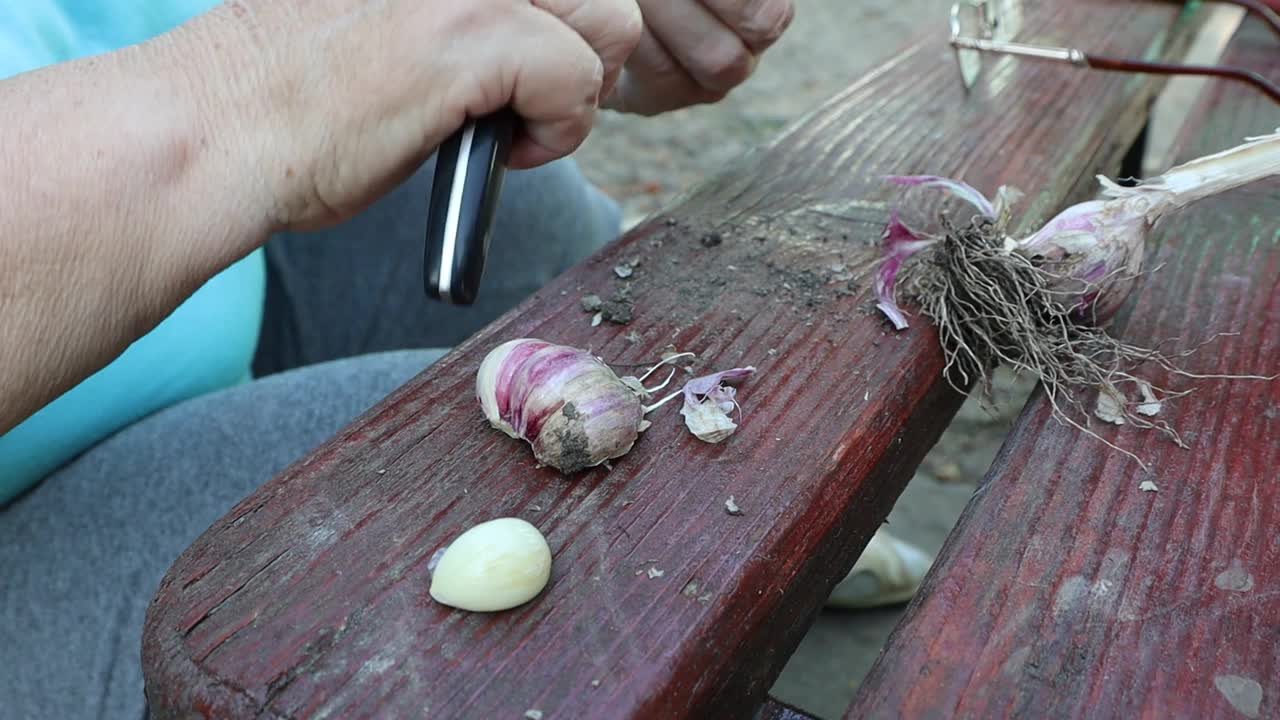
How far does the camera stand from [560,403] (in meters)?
0.74

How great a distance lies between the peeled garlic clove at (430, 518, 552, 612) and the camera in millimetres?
576

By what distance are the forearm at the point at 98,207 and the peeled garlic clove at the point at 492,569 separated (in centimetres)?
37

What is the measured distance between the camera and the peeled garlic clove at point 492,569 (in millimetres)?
576

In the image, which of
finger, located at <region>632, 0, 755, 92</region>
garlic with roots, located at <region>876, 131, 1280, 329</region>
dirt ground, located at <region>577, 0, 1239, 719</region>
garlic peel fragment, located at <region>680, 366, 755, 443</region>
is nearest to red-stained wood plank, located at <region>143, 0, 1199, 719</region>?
garlic peel fragment, located at <region>680, 366, 755, 443</region>

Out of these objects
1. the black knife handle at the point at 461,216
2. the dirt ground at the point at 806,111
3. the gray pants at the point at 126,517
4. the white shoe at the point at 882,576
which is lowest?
the dirt ground at the point at 806,111

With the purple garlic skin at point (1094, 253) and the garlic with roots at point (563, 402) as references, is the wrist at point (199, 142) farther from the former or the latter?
the purple garlic skin at point (1094, 253)

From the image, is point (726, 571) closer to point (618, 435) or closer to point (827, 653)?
point (618, 435)

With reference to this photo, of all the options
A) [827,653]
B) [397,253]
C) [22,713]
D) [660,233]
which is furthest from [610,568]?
[827,653]

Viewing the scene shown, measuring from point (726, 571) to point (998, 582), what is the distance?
18 cm

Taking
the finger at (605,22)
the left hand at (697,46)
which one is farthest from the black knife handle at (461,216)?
the left hand at (697,46)

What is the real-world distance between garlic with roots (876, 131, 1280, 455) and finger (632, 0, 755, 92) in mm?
451

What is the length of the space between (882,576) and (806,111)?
967 millimetres

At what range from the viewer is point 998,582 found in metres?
0.64

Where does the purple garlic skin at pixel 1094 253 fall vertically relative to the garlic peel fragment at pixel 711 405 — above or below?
below
